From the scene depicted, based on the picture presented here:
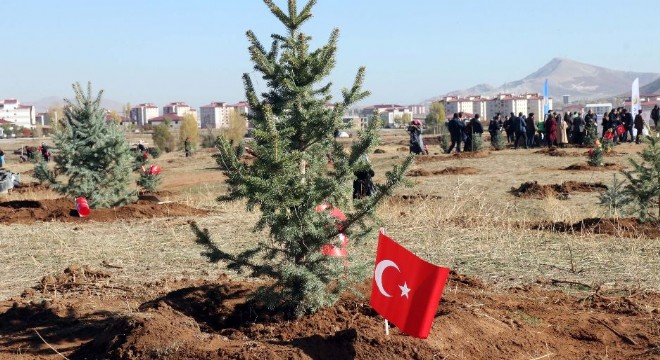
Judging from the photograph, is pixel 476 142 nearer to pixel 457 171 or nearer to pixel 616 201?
pixel 457 171

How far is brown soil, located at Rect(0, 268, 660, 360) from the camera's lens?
5.43 meters

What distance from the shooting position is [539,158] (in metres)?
28.1

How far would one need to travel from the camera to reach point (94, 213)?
14.7 m

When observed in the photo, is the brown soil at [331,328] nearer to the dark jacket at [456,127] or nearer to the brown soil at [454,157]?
the brown soil at [454,157]

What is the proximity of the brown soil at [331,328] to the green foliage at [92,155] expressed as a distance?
8533 mm

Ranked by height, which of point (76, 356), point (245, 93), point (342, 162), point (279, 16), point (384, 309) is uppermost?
point (279, 16)

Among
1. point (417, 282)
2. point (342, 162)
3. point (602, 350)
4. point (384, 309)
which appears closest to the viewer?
point (417, 282)

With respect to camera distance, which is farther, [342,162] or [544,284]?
[544,284]

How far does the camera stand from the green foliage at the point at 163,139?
64812 millimetres

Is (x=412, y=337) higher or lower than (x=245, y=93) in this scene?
lower

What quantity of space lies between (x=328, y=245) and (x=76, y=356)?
1983 mm

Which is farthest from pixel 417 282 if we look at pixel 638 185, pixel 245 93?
pixel 638 185

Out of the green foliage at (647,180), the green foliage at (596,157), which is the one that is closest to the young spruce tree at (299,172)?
the green foliage at (647,180)

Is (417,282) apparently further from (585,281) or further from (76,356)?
(585,281)
